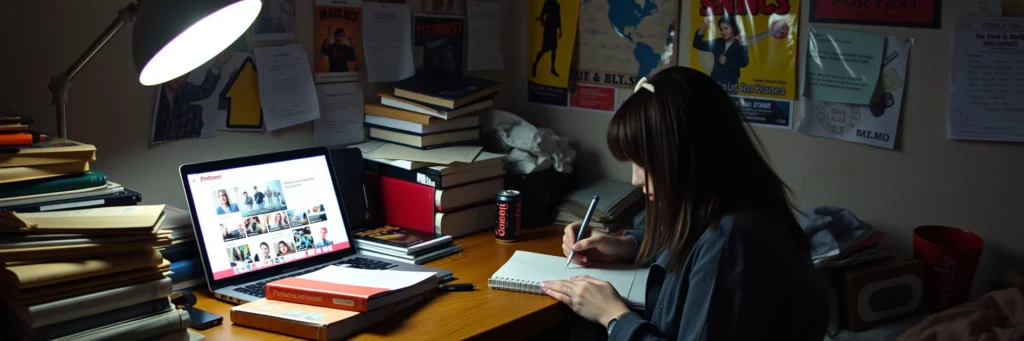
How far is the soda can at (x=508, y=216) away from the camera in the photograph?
2.07 m

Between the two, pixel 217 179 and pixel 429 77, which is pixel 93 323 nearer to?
pixel 217 179

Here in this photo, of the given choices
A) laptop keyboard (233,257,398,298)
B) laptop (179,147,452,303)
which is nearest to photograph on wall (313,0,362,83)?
laptop (179,147,452,303)

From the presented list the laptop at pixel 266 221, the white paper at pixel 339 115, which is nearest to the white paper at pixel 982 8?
the laptop at pixel 266 221

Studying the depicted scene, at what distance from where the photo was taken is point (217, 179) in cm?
175

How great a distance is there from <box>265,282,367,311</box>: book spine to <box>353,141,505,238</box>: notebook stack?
21.1 inches

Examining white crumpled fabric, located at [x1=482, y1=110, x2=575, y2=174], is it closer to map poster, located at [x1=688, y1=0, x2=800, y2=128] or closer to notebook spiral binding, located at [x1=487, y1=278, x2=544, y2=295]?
map poster, located at [x1=688, y1=0, x2=800, y2=128]

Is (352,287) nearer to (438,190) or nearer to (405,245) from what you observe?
(405,245)

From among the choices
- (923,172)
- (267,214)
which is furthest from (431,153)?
(923,172)

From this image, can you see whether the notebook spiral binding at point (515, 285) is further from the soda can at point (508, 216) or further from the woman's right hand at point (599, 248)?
the soda can at point (508, 216)

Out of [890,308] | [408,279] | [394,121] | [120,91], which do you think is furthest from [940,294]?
[120,91]

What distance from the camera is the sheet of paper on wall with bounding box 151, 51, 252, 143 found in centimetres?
184

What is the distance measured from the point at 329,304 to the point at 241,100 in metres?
0.65

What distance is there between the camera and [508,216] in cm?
207

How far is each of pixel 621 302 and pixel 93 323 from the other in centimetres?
83
